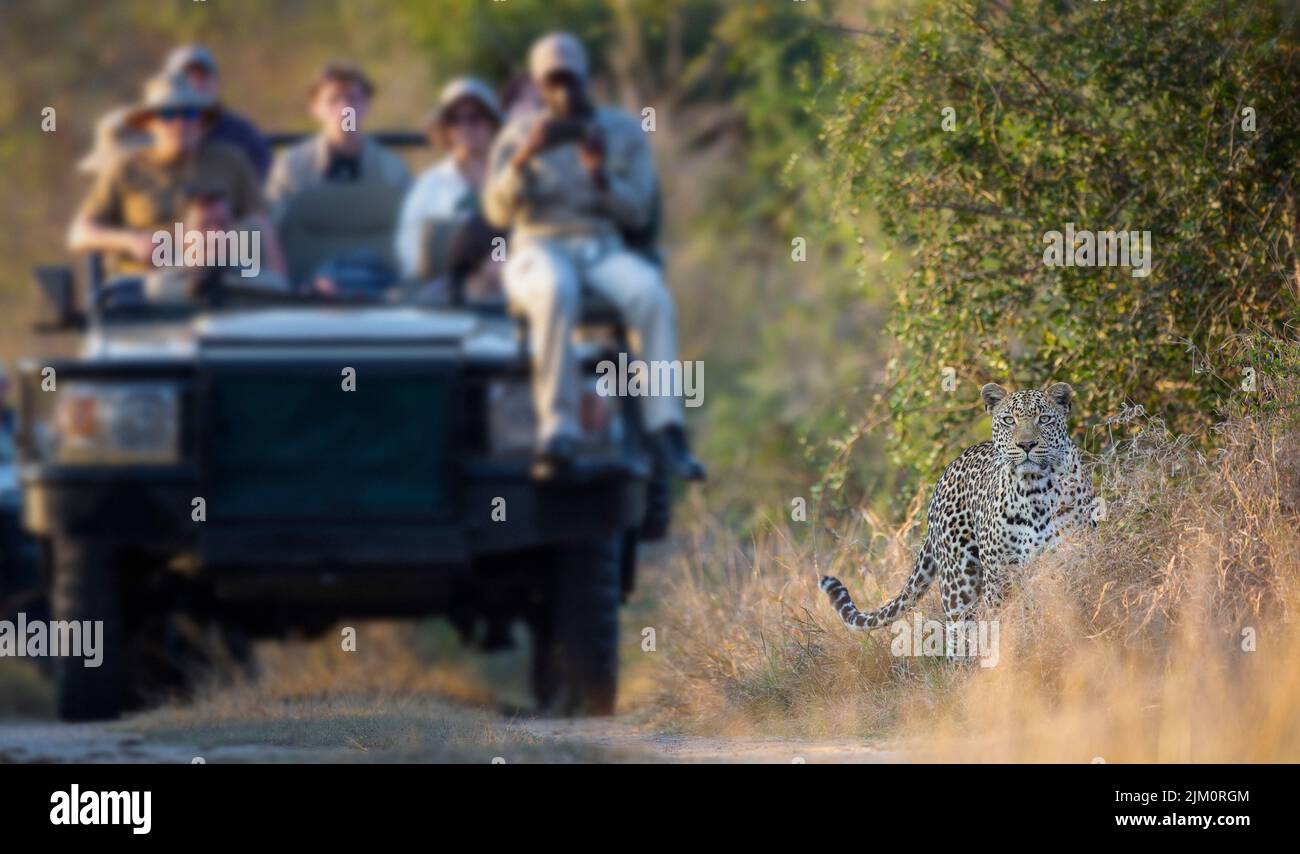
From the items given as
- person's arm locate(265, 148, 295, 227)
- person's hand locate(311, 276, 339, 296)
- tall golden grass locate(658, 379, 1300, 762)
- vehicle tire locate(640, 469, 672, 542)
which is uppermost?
person's arm locate(265, 148, 295, 227)

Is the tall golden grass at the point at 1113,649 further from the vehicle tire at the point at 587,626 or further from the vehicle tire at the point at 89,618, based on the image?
the vehicle tire at the point at 89,618

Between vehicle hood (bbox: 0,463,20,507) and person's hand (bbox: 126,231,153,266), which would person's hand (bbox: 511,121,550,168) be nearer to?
person's hand (bbox: 126,231,153,266)

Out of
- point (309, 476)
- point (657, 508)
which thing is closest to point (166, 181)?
point (309, 476)

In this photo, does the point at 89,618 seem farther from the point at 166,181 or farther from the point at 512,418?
the point at 166,181

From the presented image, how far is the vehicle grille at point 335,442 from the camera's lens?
707 centimetres

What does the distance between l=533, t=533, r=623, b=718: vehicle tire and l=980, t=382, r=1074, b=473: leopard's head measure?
70.8 inches

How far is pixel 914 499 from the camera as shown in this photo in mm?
7363

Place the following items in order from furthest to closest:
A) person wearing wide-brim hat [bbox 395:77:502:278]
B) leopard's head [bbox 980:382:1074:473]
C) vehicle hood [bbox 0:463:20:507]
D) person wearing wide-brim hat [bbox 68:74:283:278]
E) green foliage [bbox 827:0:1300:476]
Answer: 1. vehicle hood [bbox 0:463:20:507]
2. person wearing wide-brim hat [bbox 68:74:283:278]
3. person wearing wide-brim hat [bbox 395:77:502:278]
4. green foliage [bbox 827:0:1300:476]
5. leopard's head [bbox 980:382:1074:473]

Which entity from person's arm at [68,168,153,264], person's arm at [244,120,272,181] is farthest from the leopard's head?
person's arm at [244,120,272,181]

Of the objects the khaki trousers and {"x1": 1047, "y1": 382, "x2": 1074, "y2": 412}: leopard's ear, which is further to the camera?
the khaki trousers

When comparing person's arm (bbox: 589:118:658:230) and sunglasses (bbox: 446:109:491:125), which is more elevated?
sunglasses (bbox: 446:109:491:125)

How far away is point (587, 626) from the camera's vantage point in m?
7.38

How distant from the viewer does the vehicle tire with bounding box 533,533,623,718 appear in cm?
734

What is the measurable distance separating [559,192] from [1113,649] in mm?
3186
